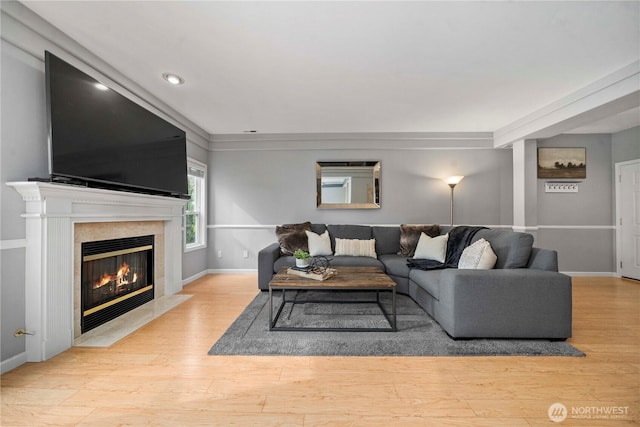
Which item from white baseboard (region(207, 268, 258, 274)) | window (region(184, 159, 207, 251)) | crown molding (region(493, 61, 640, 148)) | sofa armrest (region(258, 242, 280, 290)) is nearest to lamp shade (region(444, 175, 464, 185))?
crown molding (region(493, 61, 640, 148))

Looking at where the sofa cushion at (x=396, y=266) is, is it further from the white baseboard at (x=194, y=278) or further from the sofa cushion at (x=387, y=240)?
the white baseboard at (x=194, y=278)

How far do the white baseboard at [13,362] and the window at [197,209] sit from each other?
8.26 ft

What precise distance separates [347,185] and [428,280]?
2.38m

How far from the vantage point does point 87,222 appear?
2287mm

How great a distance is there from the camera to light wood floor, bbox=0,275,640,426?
1.42 metres

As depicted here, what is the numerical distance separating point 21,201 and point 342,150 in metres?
3.93

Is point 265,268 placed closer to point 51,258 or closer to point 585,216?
point 51,258

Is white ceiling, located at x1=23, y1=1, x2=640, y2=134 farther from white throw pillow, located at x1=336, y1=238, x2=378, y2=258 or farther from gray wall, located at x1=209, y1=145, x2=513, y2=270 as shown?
white throw pillow, located at x1=336, y1=238, x2=378, y2=258

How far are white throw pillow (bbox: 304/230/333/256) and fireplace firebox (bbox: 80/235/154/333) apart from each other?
6.79ft

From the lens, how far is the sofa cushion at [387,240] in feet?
14.0

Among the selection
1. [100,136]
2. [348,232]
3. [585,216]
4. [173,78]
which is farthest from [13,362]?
[585,216]

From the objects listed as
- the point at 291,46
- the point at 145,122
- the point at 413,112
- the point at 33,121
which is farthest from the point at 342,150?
the point at 33,121

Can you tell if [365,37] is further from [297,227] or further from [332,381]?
[297,227]

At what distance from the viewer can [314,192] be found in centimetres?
473
